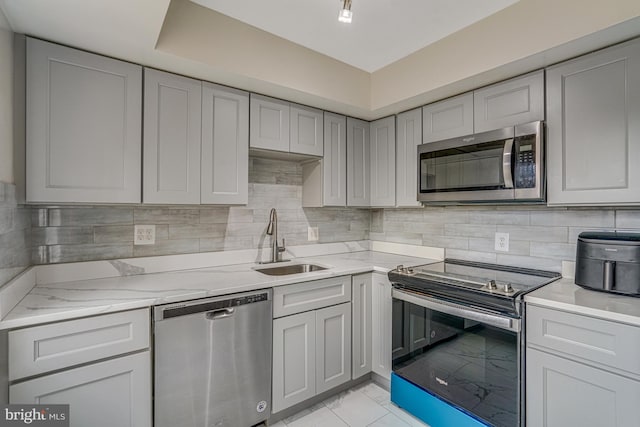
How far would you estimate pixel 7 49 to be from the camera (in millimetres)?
1301

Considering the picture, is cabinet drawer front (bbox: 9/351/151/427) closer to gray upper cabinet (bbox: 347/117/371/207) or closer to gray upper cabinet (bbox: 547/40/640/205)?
gray upper cabinet (bbox: 347/117/371/207)

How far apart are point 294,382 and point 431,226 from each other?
161cm

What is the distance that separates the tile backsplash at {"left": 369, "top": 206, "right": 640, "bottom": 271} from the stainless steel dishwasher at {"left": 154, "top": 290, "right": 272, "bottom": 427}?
5.02 ft

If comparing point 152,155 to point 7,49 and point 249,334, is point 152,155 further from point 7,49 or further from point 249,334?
point 249,334

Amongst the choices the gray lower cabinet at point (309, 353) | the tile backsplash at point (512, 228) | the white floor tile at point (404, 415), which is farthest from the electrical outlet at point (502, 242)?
the white floor tile at point (404, 415)

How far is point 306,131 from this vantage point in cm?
231

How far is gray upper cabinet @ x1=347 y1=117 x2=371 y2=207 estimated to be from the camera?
8.56 ft

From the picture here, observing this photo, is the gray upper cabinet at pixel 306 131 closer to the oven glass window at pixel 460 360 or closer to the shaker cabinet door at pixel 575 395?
the oven glass window at pixel 460 360

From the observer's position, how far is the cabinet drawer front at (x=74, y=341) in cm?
115

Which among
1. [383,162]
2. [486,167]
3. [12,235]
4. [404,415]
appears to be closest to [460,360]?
[404,415]

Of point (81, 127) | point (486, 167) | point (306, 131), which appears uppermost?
point (306, 131)

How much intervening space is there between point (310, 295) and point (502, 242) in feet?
4.55

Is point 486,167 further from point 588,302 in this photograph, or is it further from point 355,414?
point 355,414

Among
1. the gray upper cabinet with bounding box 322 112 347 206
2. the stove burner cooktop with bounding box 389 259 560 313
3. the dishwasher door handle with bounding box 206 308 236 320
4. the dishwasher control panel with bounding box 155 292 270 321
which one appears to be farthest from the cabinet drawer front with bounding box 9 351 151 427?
the gray upper cabinet with bounding box 322 112 347 206
